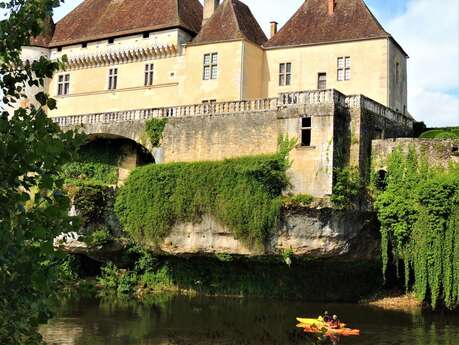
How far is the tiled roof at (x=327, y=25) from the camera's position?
29.2 m

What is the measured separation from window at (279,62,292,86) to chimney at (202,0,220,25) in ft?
17.4

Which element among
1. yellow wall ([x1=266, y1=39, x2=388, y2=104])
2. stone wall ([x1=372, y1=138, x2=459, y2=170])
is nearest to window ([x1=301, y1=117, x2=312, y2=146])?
stone wall ([x1=372, y1=138, x2=459, y2=170])

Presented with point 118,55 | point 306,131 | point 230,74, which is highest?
point 118,55

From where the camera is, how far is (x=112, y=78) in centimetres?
3512

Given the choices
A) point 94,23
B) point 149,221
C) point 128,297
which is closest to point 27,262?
point 149,221

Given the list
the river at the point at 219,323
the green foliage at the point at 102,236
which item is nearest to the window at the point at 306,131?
the river at the point at 219,323

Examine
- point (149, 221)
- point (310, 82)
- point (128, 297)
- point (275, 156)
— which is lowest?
point (128, 297)

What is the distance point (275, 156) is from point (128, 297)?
30.2 ft

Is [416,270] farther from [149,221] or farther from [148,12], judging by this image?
[148,12]

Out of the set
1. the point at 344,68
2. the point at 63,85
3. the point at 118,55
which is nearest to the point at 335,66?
the point at 344,68

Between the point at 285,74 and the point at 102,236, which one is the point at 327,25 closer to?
the point at 285,74

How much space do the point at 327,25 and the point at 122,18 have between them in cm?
1206

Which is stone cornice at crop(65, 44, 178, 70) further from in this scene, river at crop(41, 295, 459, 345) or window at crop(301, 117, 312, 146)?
river at crop(41, 295, 459, 345)

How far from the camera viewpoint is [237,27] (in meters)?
30.9
